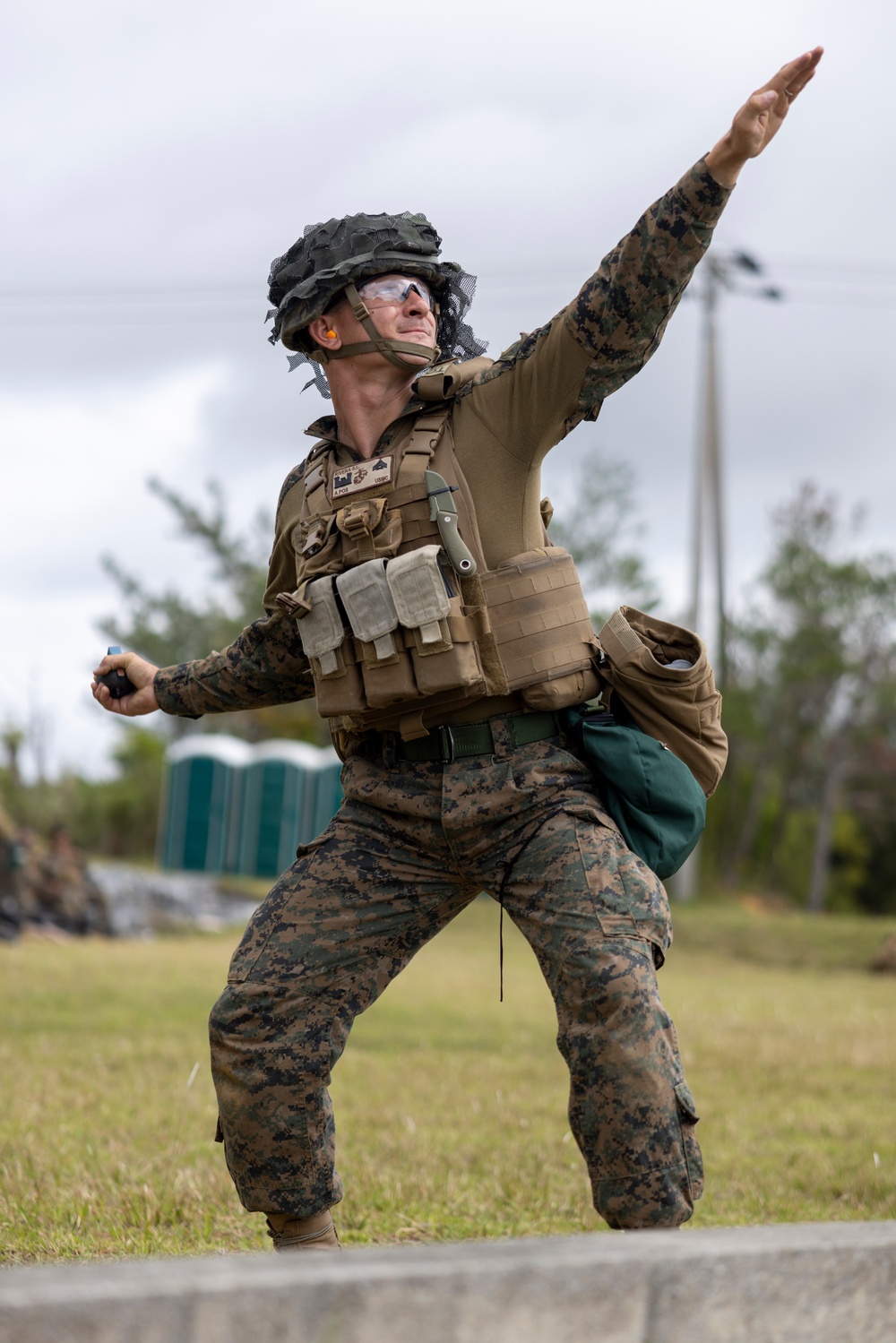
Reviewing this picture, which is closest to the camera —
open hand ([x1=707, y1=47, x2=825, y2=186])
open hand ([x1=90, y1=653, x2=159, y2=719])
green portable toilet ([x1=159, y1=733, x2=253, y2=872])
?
open hand ([x1=707, y1=47, x2=825, y2=186])

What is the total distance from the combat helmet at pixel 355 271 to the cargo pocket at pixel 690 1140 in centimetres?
195

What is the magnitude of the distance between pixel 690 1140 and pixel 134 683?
213cm

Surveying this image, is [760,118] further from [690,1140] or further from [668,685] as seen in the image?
[690,1140]

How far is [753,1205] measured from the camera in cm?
496

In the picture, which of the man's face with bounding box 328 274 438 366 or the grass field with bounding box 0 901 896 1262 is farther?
the grass field with bounding box 0 901 896 1262

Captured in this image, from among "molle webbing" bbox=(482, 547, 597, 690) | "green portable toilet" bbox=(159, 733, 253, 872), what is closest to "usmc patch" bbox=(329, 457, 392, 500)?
"molle webbing" bbox=(482, 547, 597, 690)

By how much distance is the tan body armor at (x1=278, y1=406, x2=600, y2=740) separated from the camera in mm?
3408

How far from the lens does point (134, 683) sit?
4258 mm

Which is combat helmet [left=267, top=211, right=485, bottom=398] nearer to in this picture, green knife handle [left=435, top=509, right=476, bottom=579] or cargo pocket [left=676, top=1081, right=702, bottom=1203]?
green knife handle [left=435, top=509, right=476, bottom=579]

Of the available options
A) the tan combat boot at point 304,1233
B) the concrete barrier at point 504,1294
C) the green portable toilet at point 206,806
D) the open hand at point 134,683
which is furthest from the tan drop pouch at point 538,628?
the green portable toilet at point 206,806

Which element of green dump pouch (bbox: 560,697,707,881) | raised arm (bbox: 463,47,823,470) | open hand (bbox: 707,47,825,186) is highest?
open hand (bbox: 707,47,825,186)

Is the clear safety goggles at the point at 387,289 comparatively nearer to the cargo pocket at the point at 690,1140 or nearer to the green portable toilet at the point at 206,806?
the cargo pocket at the point at 690,1140

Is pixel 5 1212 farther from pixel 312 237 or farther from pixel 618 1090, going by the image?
pixel 312 237

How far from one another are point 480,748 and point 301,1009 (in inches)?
30.3
